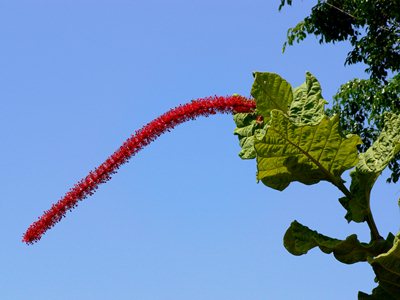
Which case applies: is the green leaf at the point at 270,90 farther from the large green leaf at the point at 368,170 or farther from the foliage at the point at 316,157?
the large green leaf at the point at 368,170

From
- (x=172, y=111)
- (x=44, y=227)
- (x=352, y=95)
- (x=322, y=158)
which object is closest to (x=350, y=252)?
(x=322, y=158)

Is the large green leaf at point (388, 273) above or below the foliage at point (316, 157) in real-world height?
below

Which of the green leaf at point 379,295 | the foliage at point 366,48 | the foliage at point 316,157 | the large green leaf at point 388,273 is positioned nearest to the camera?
the large green leaf at point 388,273

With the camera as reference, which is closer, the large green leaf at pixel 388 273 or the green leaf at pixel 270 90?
the large green leaf at pixel 388 273

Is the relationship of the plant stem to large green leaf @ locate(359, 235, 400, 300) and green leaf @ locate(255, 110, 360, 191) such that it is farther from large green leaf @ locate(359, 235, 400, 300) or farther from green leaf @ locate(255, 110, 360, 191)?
Answer: large green leaf @ locate(359, 235, 400, 300)

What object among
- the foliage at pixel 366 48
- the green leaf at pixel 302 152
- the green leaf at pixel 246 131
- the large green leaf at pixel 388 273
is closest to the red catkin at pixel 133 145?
the green leaf at pixel 246 131

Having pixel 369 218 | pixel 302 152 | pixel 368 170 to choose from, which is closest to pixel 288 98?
pixel 302 152

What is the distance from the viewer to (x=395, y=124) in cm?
222

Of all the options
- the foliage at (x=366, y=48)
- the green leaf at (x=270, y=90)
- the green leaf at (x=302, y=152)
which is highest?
the foliage at (x=366, y=48)

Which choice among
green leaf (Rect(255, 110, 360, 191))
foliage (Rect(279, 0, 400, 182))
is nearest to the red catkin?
green leaf (Rect(255, 110, 360, 191))

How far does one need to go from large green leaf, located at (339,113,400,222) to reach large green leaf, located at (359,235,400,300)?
16 centimetres

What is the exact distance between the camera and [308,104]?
2135 mm

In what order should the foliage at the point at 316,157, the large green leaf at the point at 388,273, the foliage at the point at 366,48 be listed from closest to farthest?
1. the large green leaf at the point at 388,273
2. the foliage at the point at 316,157
3. the foliage at the point at 366,48

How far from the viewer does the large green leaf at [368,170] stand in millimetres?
2145
